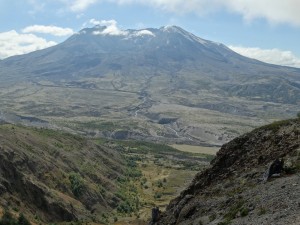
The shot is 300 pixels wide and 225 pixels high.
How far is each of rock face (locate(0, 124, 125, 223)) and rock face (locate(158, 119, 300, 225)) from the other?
3341 cm

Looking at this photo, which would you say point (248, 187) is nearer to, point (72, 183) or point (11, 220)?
point (11, 220)

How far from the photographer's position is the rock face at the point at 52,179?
2719 inches

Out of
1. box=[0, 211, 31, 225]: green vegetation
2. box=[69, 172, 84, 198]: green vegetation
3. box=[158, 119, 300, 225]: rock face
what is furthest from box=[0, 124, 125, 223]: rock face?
box=[158, 119, 300, 225]: rock face

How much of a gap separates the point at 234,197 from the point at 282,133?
6.84 meters

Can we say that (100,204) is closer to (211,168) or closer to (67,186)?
(67,186)

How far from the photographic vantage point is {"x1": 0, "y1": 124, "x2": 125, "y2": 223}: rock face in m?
69.1

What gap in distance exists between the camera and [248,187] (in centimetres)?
3155

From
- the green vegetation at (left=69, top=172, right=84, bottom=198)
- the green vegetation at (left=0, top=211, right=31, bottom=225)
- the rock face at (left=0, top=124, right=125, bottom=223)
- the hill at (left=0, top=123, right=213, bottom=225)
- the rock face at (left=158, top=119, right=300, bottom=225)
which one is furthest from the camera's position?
the green vegetation at (left=69, top=172, right=84, bottom=198)

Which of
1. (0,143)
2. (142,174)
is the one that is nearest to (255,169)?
(0,143)

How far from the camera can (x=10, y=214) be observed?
57.2 meters

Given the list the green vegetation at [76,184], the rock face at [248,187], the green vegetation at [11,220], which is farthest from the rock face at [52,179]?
the rock face at [248,187]

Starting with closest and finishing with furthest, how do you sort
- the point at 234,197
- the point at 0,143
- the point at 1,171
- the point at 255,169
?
the point at 234,197
the point at 255,169
the point at 1,171
the point at 0,143

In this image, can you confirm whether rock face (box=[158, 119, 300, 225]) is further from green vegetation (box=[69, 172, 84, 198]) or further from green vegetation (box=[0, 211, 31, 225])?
green vegetation (box=[69, 172, 84, 198])

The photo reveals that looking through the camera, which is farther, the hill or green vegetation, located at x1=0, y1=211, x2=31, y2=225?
the hill
